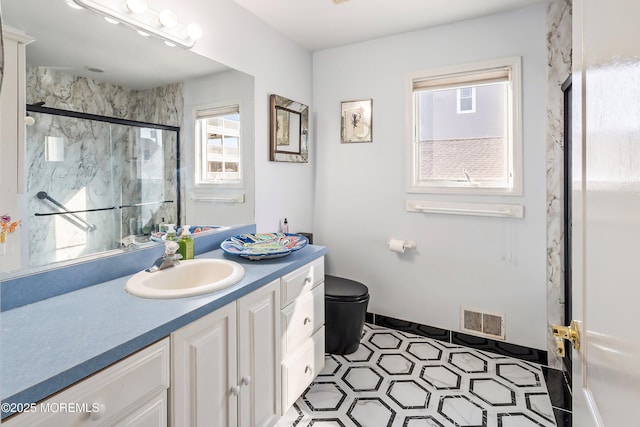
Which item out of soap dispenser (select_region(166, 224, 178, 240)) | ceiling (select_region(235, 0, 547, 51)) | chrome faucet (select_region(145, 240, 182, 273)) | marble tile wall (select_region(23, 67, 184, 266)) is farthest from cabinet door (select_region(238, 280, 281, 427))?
ceiling (select_region(235, 0, 547, 51))

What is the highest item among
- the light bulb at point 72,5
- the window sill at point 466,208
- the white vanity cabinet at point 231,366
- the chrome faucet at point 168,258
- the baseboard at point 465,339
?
the light bulb at point 72,5

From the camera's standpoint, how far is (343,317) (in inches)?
90.2

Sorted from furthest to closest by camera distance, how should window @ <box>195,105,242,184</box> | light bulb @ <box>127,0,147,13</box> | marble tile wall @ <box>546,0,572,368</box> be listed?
1. marble tile wall @ <box>546,0,572,368</box>
2. window @ <box>195,105,242,184</box>
3. light bulb @ <box>127,0,147,13</box>

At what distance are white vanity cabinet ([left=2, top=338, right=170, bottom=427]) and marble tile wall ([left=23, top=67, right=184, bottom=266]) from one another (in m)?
0.61

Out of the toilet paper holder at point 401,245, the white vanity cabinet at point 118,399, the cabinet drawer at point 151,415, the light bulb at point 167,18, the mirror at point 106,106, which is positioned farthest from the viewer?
the toilet paper holder at point 401,245

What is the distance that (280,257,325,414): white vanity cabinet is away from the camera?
166 cm

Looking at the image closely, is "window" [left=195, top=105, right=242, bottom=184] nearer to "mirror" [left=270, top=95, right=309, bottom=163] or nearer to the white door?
"mirror" [left=270, top=95, right=309, bottom=163]

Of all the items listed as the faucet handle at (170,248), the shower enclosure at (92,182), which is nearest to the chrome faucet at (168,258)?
the faucet handle at (170,248)

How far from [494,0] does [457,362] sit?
7.45 ft

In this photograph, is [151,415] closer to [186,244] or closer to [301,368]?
[186,244]

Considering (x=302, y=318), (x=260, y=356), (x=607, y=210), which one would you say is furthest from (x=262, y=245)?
(x=607, y=210)

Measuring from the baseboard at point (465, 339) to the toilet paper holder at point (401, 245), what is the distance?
0.58 meters

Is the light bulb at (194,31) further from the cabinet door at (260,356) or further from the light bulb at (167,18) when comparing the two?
the cabinet door at (260,356)

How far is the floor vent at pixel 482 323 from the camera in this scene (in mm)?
2355
